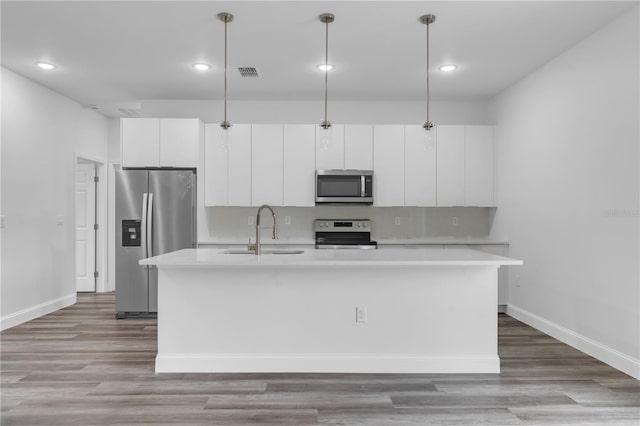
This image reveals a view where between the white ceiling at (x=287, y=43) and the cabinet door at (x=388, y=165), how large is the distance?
1.63ft

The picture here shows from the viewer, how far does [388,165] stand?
538 centimetres

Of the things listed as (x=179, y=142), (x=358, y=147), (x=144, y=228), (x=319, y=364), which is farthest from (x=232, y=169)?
(x=319, y=364)

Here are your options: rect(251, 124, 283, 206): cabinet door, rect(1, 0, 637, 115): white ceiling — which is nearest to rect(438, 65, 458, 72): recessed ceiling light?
rect(1, 0, 637, 115): white ceiling

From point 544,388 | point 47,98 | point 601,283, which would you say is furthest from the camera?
point 47,98

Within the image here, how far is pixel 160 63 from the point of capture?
13.9 feet

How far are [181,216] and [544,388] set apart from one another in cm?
385

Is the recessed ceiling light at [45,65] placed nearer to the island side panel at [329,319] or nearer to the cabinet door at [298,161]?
the cabinet door at [298,161]

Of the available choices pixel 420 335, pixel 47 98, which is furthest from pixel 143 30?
pixel 420 335

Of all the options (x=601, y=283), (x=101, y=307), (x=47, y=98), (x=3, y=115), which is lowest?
(x=101, y=307)

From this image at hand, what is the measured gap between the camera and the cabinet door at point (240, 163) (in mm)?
5320

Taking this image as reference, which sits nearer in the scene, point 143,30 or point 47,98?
point 143,30

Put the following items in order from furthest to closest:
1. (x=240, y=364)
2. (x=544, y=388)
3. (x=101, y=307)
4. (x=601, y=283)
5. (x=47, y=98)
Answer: (x=101, y=307) < (x=47, y=98) < (x=601, y=283) < (x=240, y=364) < (x=544, y=388)

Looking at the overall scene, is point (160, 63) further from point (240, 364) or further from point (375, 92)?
point (240, 364)

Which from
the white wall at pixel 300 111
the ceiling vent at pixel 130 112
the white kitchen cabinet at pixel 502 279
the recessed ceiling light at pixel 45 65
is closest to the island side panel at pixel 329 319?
the white kitchen cabinet at pixel 502 279
